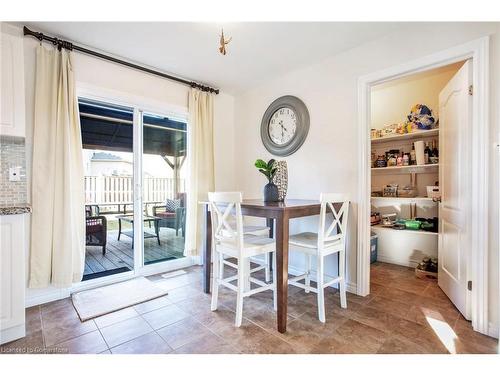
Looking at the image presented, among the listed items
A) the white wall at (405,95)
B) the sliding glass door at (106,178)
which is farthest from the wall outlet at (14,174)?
the white wall at (405,95)

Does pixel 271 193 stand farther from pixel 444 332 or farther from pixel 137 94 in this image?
pixel 137 94

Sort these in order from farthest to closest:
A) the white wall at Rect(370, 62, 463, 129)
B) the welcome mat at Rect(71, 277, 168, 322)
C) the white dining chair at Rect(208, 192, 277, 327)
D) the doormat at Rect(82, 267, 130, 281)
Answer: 1. the white wall at Rect(370, 62, 463, 129)
2. the doormat at Rect(82, 267, 130, 281)
3. the welcome mat at Rect(71, 277, 168, 322)
4. the white dining chair at Rect(208, 192, 277, 327)

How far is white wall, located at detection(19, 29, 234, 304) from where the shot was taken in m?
2.12

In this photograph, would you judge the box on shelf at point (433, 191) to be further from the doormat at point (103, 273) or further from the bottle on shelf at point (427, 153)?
the doormat at point (103, 273)

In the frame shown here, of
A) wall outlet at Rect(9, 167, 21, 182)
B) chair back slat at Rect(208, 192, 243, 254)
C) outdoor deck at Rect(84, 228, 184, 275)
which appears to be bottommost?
outdoor deck at Rect(84, 228, 184, 275)

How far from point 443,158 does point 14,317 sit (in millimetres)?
3764

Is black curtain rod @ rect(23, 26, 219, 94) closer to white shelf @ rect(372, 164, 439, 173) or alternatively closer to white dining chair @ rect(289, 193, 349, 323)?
white dining chair @ rect(289, 193, 349, 323)

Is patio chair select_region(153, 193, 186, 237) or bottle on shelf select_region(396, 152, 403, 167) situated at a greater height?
bottle on shelf select_region(396, 152, 403, 167)

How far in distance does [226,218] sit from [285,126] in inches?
61.8

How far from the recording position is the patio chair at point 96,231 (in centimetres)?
295

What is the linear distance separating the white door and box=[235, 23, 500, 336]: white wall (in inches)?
7.2

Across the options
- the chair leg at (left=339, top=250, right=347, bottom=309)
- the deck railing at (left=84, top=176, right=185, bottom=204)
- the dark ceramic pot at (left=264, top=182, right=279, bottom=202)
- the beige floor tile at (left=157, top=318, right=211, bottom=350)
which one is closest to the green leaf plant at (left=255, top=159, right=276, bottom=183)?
the dark ceramic pot at (left=264, top=182, right=279, bottom=202)

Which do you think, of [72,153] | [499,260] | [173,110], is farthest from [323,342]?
[173,110]


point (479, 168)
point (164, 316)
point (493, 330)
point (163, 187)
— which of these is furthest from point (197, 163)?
point (493, 330)
